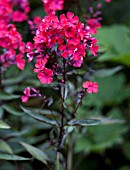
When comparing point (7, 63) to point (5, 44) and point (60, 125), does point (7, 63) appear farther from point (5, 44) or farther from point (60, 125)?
point (60, 125)

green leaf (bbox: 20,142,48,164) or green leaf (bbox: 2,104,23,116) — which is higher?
green leaf (bbox: 2,104,23,116)

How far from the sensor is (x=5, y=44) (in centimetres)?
209

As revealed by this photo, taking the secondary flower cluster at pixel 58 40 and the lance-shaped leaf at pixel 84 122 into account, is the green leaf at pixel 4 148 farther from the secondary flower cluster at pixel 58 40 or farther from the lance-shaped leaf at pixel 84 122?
the secondary flower cluster at pixel 58 40

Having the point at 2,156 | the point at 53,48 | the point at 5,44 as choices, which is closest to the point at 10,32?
the point at 5,44

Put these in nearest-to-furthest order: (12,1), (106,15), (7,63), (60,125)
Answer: (60,125) < (7,63) < (12,1) < (106,15)

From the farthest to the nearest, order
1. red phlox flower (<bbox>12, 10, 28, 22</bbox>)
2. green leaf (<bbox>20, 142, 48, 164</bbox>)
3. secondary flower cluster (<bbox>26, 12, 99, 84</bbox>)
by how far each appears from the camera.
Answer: red phlox flower (<bbox>12, 10, 28, 22</bbox>) < green leaf (<bbox>20, 142, 48, 164</bbox>) < secondary flower cluster (<bbox>26, 12, 99, 84</bbox>)

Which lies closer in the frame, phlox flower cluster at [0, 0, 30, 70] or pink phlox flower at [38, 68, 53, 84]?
pink phlox flower at [38, 68, 53, 84]

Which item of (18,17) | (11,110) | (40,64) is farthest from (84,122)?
(18,17)

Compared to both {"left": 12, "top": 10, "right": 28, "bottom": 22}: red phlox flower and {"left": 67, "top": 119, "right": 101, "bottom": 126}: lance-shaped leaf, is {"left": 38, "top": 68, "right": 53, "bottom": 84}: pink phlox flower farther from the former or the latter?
{"left": 12, "top": 10, "right": 28, "bottom": 22}: red phlox flower

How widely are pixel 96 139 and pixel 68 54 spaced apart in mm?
1589

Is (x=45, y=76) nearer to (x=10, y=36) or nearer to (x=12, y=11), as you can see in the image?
(x=10, y=36)

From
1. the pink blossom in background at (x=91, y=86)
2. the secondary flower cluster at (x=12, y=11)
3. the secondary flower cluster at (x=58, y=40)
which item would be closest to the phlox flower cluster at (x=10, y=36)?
the secondary flower cluster at (x=12, y=11)

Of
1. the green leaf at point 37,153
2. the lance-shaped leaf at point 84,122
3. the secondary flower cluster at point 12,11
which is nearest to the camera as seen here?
the lance-shaped leaf at point 84,122

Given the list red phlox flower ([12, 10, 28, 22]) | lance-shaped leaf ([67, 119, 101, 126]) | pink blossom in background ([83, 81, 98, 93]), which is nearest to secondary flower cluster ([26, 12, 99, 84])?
pink blossom in background ([83, 81, 98, 93])
